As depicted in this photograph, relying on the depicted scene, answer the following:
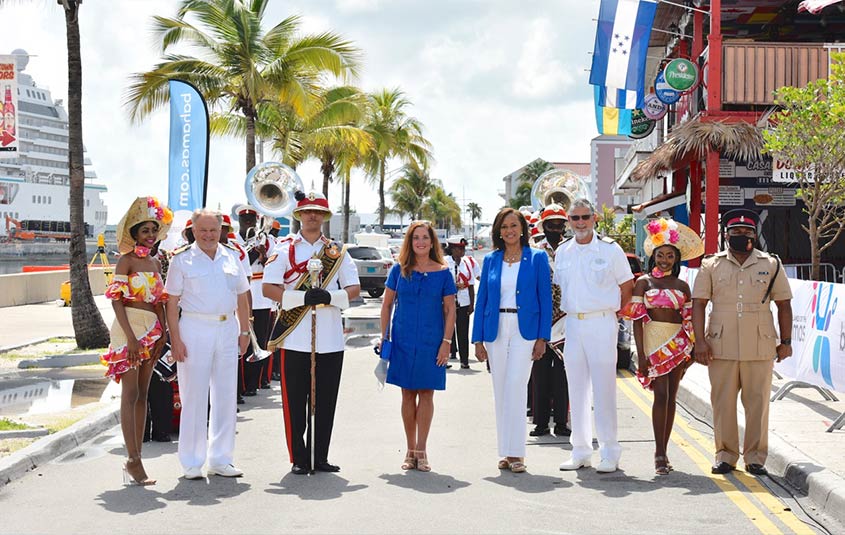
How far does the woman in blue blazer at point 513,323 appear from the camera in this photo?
775cm

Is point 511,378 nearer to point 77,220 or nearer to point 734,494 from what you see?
point 734,494

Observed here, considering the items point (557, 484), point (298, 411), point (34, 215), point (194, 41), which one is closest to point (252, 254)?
point (298, 411)

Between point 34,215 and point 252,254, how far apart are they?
131 meters

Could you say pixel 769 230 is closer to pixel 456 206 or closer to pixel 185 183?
pixel 185 183

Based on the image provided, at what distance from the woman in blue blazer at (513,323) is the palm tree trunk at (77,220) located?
10709 mm

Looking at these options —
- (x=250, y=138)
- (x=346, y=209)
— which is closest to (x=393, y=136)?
(x=346, y=209)

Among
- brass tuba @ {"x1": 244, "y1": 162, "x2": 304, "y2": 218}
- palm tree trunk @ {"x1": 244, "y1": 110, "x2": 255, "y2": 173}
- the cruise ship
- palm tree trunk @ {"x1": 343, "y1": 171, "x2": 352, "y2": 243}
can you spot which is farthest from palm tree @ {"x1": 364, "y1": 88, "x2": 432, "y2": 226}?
the cruise ship

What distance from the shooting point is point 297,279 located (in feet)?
25.9

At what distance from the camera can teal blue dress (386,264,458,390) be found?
7820 millimetres

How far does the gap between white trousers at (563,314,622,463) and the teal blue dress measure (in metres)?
0.98

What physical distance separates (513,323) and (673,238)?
1.29m

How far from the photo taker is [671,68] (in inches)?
862

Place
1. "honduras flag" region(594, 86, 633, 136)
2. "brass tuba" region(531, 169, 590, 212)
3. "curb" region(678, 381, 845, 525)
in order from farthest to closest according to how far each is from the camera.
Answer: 1. "honduras flag" region(594, 86, 633, 136)
2. "brass tuba" region(531, 169, 590, 212)
3. "curb" region(678, 381, 845, 525)

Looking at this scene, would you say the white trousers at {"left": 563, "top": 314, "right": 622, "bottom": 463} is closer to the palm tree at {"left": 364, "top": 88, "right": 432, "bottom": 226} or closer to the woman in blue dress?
the woman in blue dress
